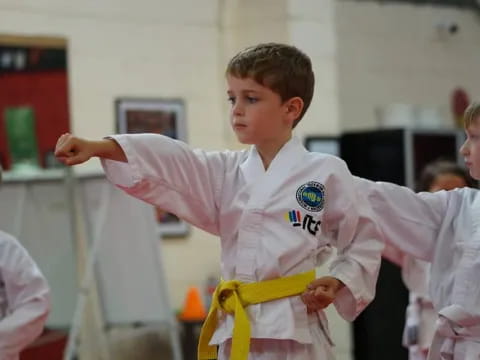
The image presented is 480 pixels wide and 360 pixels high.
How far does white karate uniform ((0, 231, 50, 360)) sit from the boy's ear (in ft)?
3.78

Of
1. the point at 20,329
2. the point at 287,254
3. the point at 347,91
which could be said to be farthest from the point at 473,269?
the point at 347,91

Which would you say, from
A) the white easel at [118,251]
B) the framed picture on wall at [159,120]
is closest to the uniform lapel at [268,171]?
the white easel at [118,251]

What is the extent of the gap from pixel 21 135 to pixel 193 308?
4.84 ft

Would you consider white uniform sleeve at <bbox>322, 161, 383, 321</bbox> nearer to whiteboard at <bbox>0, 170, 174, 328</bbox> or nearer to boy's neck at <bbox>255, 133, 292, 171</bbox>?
boy's neck at <bbox>255, 133, 292, 171</bbox>

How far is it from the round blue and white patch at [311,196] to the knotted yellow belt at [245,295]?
0.16 meters

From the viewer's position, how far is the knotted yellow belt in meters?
2.34

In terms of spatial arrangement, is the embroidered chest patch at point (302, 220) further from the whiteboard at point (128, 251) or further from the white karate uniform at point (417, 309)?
the whiteboard at point (128, 251)

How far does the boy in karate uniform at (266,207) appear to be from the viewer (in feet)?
7.77

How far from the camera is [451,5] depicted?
311 inches

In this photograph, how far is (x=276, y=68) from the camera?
2.40 meters

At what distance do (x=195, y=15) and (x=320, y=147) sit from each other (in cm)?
120

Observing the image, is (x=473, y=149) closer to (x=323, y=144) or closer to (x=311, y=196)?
(x=311, y=196)

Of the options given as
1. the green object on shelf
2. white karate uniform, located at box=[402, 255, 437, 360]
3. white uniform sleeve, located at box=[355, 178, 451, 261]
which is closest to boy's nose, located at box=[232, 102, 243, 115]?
white uniform sleeve, located at box=[355, 178, 451, 261]

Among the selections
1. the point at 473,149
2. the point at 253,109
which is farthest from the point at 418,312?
the point at 253,109
